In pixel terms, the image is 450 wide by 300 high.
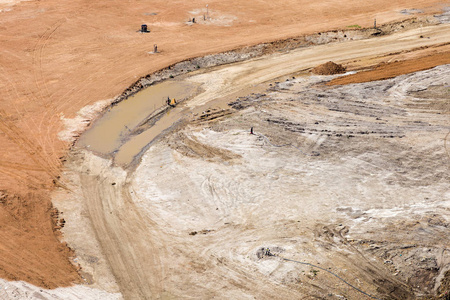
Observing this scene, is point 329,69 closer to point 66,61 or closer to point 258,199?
point 258,199

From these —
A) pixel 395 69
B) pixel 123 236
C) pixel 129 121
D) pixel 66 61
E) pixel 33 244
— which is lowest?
pixel 123 236

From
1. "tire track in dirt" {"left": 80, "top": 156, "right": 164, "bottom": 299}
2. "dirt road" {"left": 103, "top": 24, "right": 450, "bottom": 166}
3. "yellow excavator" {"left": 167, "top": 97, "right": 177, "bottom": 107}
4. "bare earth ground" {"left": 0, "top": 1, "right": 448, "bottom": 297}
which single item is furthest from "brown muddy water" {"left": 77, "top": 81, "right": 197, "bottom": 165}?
"tire track in dirt" {"left": 80, "top": 156, "right": 164, "bottom": 299}

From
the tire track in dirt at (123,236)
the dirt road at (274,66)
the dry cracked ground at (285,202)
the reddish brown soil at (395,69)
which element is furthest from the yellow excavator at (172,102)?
the reddish brown soil at (395,69)

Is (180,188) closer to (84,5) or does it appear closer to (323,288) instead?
(323,288)

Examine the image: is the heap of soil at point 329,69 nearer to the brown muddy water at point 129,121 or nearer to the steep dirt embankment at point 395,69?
the steep dirt embankment at point 395,69

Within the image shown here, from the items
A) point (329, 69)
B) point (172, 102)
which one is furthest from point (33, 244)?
point (329, 69)
